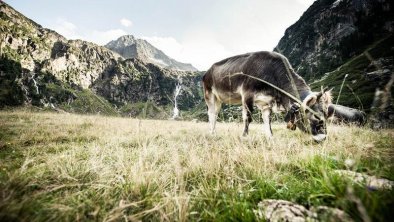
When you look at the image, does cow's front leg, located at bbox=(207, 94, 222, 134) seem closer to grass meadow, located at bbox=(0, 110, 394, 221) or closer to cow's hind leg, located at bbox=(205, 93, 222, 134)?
cow's hind leg, located at bbox=(205, 93, 222, 134)

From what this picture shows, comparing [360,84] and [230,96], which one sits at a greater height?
[360,84]

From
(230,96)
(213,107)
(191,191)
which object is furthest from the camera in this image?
→ (213,107)

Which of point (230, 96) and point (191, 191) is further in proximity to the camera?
point (230, 96)

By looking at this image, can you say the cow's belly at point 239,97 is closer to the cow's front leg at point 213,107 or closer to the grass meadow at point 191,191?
the cow's front leg at point 213,107

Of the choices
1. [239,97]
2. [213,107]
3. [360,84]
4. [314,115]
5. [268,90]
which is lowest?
[314,115]

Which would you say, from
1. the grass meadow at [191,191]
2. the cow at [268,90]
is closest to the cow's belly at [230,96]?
the cow at [268,90]

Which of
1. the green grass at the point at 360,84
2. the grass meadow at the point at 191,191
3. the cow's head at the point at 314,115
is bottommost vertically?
the grass meadow at the point at 191,191

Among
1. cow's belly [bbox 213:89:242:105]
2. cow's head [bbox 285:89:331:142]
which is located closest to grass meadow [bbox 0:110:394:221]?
cow's head [bbox 285:89:331:142]

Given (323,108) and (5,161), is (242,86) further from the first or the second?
(5,161)

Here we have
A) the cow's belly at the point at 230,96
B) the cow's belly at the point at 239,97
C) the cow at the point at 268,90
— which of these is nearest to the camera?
the cow at the point at 268,90

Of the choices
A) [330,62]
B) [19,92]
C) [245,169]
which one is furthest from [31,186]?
[330,62]

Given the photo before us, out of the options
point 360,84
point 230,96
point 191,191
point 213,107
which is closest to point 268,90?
point 230,96

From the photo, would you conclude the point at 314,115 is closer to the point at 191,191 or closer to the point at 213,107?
the point at 191,191

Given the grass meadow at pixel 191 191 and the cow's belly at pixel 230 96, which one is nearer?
the grass meadow at pixel 191 191
